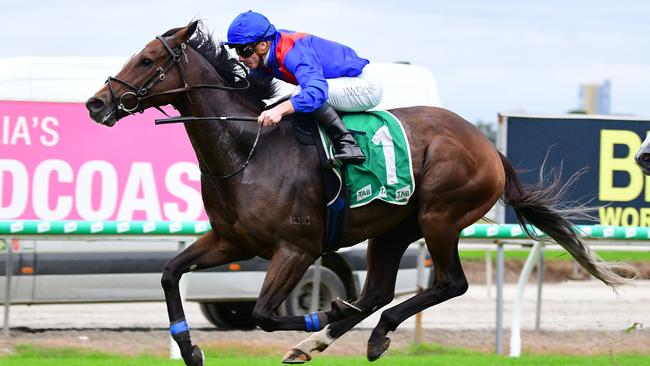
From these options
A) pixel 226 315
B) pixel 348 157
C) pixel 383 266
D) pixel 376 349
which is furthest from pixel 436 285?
pixel 226 315

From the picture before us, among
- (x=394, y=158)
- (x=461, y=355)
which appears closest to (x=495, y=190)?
(x=394, y=158)

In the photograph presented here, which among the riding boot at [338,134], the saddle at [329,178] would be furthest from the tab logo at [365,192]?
the riding boot at [338,134]

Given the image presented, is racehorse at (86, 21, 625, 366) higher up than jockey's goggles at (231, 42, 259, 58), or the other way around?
jockey's goggles at (231, 42, 259, 58)

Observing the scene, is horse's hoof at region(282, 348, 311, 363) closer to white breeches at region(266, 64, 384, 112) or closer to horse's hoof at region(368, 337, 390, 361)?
horse's hoof at region(368, 337, 390, 361)

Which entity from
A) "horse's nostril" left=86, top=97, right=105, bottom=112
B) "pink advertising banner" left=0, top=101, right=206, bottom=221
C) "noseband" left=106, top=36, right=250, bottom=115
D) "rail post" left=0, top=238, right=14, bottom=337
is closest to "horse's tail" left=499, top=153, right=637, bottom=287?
"noseband" left=106, top=36, right=250, bottom=115

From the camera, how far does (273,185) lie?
6645 mm

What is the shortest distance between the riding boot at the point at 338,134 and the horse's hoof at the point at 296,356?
1.06 metres

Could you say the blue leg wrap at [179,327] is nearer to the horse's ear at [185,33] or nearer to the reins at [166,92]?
the reins at [166,92]

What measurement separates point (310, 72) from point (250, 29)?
1.26 ft

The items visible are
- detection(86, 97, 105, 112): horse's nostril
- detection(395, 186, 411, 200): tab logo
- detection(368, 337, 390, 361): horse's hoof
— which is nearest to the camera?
detection(86, 97, 105, 112): horse's nostril

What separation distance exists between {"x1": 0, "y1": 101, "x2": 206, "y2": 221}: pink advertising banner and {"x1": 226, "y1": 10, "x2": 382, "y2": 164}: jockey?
327cm

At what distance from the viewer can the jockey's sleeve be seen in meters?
6.48

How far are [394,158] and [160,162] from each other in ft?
11.9

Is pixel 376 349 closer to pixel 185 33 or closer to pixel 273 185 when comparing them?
pixel 273 185
